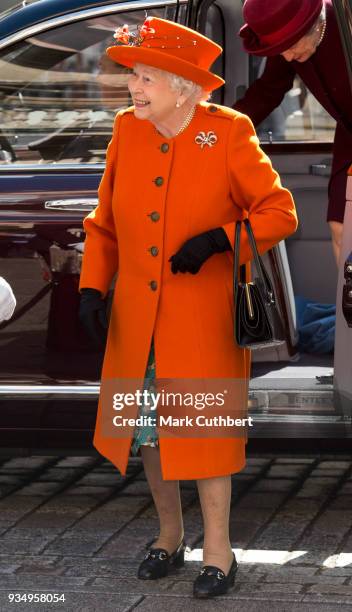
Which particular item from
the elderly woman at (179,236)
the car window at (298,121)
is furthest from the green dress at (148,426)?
the car window at (298,121)

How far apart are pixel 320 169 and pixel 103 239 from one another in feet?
6.28

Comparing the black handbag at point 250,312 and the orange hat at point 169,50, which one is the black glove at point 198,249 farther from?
the orange hat at point 169,50

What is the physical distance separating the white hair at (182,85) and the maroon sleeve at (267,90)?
1001 millimetres

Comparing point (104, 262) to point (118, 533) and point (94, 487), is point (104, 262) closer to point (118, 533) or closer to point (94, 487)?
point (118, 533)

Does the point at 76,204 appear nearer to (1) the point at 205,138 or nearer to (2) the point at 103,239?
(2) the point at 103,239

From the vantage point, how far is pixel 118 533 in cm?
511

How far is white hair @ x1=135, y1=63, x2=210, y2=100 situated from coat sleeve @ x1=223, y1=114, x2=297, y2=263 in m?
0.14

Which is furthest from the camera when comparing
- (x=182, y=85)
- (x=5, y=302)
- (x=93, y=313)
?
(x=93, y=313)

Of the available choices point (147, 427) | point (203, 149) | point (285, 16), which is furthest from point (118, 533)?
point (285, 16)

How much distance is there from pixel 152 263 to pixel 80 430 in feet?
3.48

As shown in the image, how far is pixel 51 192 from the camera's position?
507cm

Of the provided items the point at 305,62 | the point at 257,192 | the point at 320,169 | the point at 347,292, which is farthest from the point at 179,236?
the point at 320,169

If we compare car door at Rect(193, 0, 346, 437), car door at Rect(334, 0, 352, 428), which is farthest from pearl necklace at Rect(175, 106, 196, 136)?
car door at Rect(193, 0, 346, 437)

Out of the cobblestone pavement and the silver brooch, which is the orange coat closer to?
the silver brooch
